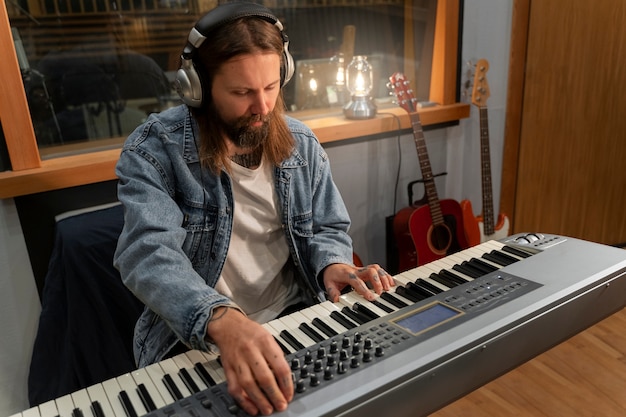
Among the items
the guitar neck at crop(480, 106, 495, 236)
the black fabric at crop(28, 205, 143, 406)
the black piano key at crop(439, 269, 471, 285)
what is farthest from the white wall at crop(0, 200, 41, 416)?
the guitar neck at crop(480, 106, 495, 236)

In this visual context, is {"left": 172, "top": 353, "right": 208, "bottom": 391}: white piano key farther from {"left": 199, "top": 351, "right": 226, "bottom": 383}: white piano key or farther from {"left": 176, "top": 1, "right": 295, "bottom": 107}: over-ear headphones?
{"left": 176, "top": 1, "right": 295, "bottom": 107}: over-ear headphones

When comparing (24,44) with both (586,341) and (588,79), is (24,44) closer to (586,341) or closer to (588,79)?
(586,341)

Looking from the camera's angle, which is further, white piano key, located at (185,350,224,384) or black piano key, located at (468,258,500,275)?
black piano key, located at (468,258,500,275)

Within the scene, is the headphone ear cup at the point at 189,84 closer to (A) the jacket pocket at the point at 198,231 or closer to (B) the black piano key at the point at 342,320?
(A) the jacket pocket at the point at 198,231

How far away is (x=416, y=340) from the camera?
904 mm

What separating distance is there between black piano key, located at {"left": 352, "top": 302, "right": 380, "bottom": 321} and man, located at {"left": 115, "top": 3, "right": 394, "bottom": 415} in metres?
0.05

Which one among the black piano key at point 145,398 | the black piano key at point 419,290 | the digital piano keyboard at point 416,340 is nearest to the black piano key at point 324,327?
the digital piano keyboard at point 416,340

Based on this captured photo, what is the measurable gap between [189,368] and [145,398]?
9 cm

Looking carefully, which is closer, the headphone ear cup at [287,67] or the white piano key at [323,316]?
the white piano key at [323,316]

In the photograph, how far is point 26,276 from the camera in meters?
1.74

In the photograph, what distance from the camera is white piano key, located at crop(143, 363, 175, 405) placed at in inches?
31.9

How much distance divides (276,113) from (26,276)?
1.07 metres

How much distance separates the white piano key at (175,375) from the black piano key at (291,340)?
20 centimetres

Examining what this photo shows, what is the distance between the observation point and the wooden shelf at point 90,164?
1592 millimetres
